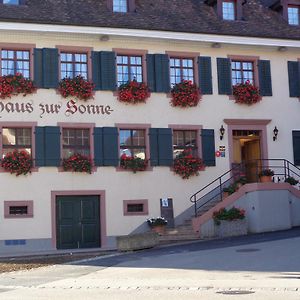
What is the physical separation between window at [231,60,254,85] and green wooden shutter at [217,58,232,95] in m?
0.28

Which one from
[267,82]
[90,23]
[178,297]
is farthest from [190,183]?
[178,297]

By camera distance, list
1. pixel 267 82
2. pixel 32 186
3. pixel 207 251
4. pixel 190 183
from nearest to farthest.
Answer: pixel 207 251, pixel 32 186, pixel 190 183, pixel 267 82

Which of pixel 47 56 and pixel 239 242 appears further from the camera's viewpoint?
pixel 47 56

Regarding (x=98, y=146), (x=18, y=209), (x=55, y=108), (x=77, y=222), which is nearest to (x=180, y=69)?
(x=98, y=146)

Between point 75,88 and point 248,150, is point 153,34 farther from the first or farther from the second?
point 248,150

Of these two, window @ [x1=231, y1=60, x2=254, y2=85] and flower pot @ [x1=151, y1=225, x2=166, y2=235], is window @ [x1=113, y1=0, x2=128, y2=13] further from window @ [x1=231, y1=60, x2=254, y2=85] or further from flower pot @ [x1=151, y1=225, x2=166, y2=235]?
flower pot @ [x1=151, y1=225, x2=166, y2=235]

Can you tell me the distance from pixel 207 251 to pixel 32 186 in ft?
23.6

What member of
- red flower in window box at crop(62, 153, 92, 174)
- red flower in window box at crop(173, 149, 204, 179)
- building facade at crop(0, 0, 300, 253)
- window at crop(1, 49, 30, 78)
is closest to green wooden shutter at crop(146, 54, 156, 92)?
building facade at crop(0, 0, 300, 253)

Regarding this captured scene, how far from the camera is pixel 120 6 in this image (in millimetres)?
24094

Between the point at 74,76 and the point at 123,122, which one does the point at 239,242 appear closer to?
the point at 123,122

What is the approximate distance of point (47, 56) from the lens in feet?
73.1

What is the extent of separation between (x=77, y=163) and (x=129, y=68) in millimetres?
4182

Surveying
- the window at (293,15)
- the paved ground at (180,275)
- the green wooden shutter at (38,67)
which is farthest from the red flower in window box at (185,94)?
the paved ground at (180,275)

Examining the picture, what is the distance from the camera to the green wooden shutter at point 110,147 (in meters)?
22.6
